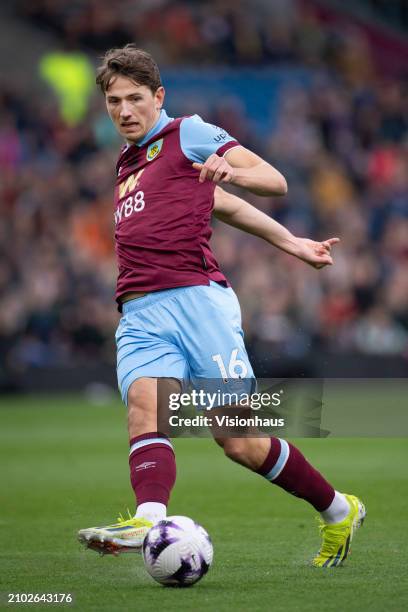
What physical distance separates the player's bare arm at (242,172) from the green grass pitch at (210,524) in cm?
176

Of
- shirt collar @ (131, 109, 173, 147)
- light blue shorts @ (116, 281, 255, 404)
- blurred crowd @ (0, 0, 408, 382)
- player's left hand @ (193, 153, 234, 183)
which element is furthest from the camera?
blurred crowd @ (0, 0, 408, 382)

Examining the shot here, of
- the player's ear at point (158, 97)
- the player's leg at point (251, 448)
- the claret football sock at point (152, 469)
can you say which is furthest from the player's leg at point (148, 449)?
the player's ear at point (158, 97)

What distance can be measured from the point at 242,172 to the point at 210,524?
282 centimetres

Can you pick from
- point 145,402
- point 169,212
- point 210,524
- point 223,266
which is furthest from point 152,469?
point 223,266

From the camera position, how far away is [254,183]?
5828mm

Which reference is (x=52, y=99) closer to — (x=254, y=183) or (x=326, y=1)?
(x=326, y=1)

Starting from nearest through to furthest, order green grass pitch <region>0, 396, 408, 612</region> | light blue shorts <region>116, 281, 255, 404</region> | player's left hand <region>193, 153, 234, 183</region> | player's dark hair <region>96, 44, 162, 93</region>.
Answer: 1. green grass pitch <region>0, 396, 408, 612</region>
2. player's left hand <region>193, 153, 234, 183</region>
3. light blue shorts <region>116, 281, 255, 404</region>
4. player's dark hair <region>96, 44, 162, 93</region>

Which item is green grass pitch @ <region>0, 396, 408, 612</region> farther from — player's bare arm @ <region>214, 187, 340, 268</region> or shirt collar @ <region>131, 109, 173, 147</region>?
shirt collar @ <region>131, 109, 173, 147</region>

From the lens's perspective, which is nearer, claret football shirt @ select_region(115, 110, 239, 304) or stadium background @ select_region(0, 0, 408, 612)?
claret football shirt @ select_region(115, 110, 239, 304)

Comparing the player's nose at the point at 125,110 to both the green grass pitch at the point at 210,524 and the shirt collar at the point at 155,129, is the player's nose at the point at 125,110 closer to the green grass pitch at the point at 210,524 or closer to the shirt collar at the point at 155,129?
the shirt collar at the point at 155,129

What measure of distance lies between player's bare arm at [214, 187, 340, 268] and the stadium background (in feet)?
4.87

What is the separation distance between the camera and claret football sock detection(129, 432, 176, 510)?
224 inches

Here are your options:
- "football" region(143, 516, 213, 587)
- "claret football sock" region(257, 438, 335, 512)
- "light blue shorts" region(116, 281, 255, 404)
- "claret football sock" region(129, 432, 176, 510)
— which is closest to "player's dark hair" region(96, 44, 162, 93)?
"light blue shorts" region(116, 281, 255, 404)

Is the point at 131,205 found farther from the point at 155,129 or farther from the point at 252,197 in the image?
the point at 252,197
